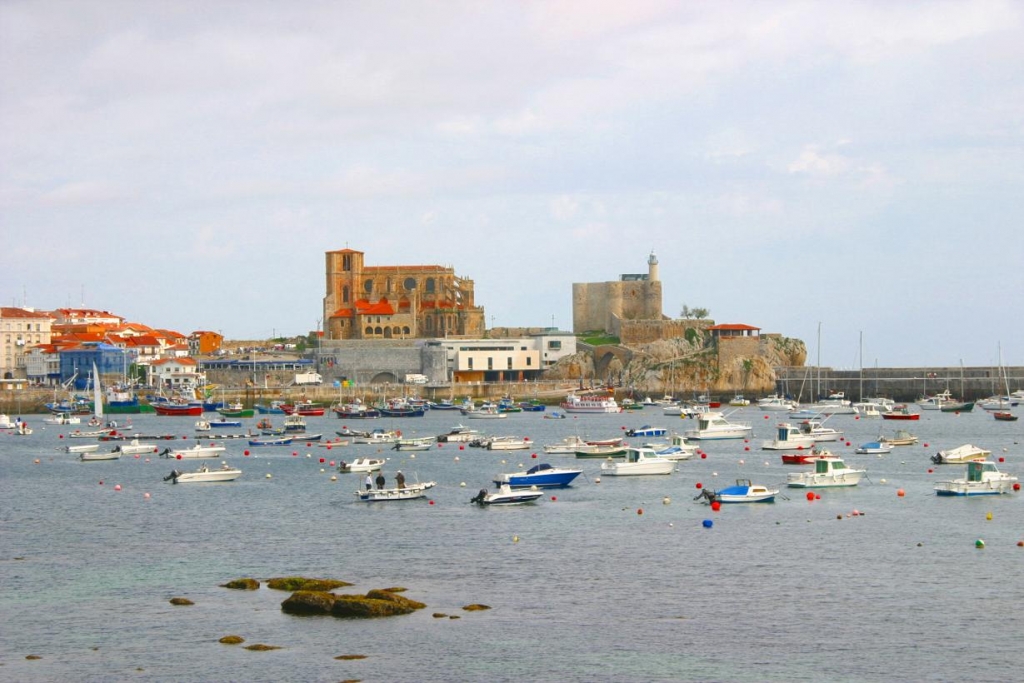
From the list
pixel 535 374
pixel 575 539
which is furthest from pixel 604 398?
pixel 575 539

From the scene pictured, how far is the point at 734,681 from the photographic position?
93.5 feet

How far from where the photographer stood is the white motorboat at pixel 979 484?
185 feet

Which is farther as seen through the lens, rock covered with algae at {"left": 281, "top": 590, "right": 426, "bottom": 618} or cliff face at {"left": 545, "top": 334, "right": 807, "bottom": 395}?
cliff face at {"left": 545, "top": 334, "right": 807, "bottom": 395}

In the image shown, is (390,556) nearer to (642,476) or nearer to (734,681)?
(734,681)

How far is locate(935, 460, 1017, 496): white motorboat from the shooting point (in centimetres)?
5625

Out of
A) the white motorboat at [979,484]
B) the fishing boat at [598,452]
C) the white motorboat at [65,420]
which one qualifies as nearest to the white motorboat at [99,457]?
the fishing boat at [598,452]

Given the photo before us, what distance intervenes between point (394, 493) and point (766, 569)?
20.4m

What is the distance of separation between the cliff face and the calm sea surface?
86.1 m

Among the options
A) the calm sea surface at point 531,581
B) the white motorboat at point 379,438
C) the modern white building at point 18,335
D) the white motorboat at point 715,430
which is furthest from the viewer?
the modern white building at point 18,335

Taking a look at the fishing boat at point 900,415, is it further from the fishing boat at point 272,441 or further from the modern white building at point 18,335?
the modern white building at point 18,335

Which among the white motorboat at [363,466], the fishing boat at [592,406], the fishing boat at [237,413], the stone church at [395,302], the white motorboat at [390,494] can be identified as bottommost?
the white motorboat at [390,494]

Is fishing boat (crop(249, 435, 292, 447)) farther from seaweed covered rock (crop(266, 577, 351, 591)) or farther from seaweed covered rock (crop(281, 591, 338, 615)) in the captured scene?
seaweed covered rock (crop(281, 591, 338, 615))

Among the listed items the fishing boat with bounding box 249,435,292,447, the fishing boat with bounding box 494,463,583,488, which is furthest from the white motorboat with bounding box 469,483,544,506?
the fishing boat with bounding box 249,435,292,447

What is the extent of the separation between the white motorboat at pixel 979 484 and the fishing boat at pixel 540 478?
1548 cm
